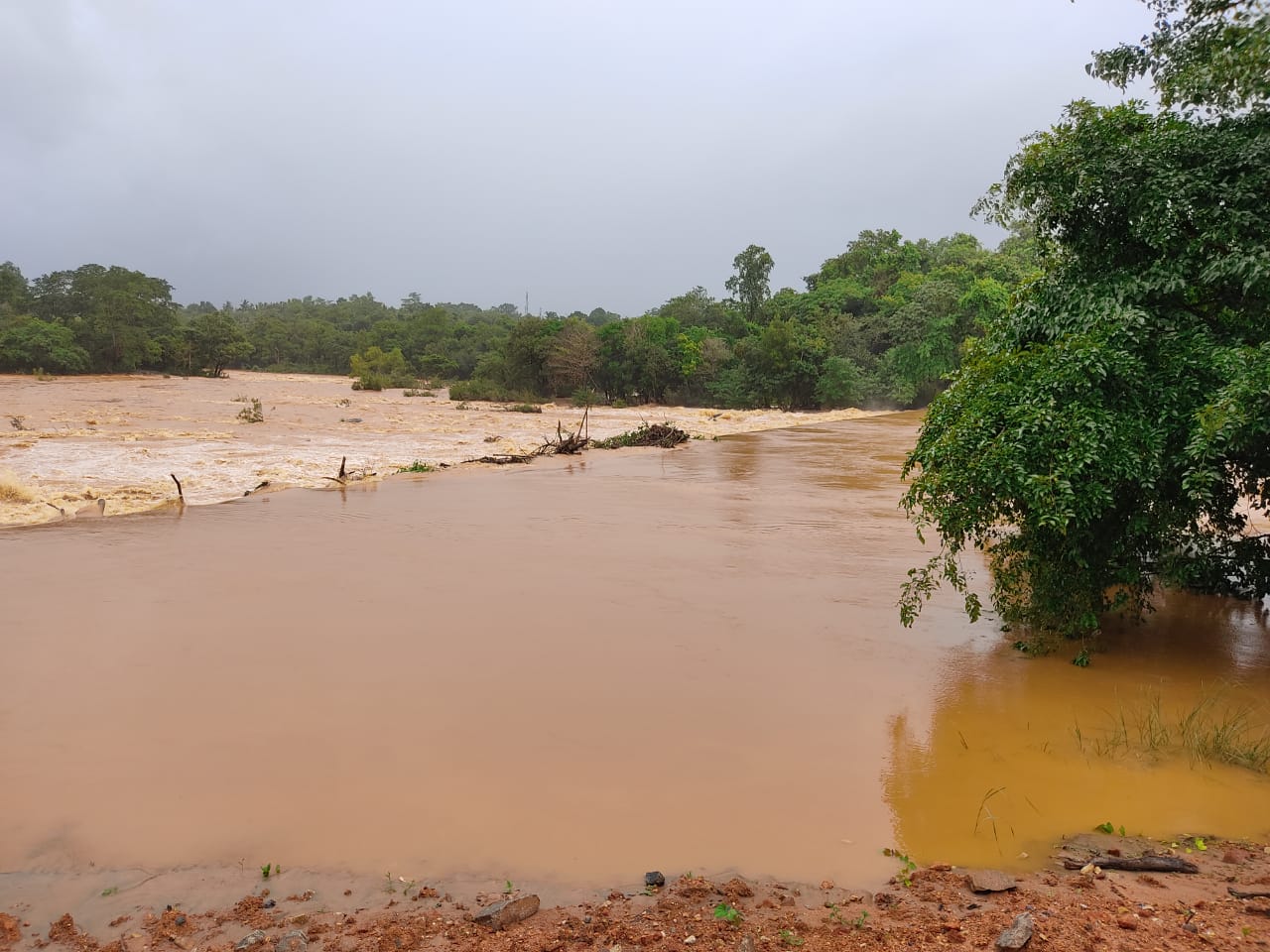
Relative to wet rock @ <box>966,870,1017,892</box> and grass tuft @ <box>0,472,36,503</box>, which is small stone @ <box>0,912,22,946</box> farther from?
grass tuft @ <box>0,472,36,503</box>

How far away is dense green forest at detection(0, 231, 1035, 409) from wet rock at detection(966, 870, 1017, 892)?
35.6 m

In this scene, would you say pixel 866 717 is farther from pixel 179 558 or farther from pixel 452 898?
pixel 179 558

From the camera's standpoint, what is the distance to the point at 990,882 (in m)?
3.53

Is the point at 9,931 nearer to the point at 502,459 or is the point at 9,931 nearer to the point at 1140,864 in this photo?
the point at 1140,864

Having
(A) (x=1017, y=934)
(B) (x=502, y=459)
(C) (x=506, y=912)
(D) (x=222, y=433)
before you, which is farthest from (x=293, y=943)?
(D) (x=222, y=433)

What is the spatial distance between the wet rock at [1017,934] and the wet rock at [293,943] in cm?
261

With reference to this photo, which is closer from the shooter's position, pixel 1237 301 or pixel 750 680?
pixel 1237 301

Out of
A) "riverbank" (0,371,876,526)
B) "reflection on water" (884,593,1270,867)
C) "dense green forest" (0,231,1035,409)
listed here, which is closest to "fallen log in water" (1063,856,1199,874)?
"reflection on water" (884,593,1270,867)

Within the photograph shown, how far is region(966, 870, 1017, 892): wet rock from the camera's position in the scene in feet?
11.4

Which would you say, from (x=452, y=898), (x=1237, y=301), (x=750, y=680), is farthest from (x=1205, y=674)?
(x=452, y=898)

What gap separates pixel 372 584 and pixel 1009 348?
676 cm

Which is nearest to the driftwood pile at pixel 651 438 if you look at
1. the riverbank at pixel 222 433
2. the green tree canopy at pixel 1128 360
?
the riverbank at pixel 222 433

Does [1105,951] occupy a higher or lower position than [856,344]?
lower

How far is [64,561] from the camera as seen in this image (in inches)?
382
